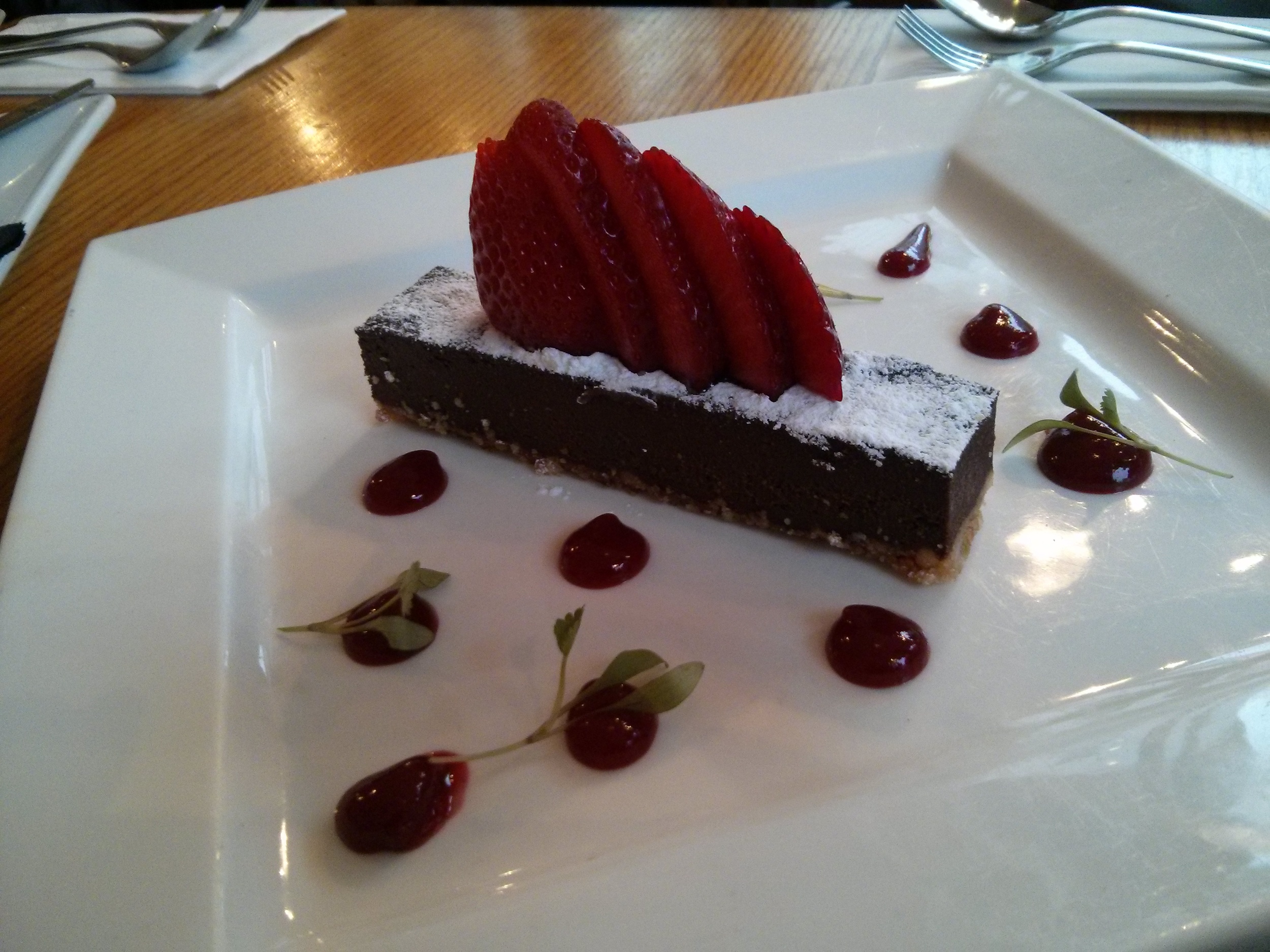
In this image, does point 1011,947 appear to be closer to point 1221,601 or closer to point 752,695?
point 752,695

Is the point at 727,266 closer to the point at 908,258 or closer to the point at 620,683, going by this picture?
the point at 620,683

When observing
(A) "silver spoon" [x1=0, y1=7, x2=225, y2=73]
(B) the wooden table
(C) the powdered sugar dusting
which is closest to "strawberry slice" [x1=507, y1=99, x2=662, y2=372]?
A: (C) the powdered sugar dusting

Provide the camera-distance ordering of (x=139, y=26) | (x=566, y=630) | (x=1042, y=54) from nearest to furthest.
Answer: (x=566, y=630)
(x=1042, y=54)
(x=139, y=26)

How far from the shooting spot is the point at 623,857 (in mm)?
1090

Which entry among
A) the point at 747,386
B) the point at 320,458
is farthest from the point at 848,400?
the point at 320,458

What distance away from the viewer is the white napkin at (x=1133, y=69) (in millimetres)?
2494

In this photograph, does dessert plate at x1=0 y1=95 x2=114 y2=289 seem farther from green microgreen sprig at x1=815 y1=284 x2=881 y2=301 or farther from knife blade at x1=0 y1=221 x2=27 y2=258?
green microgreen sprig at x1=815 y1=284 x2=881 y2=301

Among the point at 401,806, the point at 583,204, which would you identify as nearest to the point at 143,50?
the point at 583,204

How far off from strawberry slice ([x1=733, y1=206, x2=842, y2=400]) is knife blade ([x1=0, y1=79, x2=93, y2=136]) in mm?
2689

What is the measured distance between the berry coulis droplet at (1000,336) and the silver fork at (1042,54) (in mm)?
1104

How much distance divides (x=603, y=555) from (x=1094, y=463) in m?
0.86

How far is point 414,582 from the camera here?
1416 mm

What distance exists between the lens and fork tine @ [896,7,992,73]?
2750 mm

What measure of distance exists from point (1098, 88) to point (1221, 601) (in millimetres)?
1888
